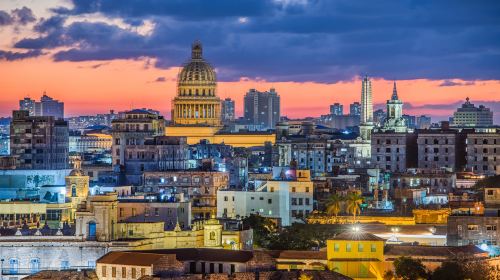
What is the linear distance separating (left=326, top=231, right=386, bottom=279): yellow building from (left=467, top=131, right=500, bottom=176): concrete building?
93.4m

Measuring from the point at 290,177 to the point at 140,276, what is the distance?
1813 inches

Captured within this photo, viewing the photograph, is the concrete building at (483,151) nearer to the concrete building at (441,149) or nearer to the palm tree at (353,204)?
the concrete building at (441,149)

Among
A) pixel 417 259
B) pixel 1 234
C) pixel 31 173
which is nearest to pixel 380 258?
pixel 417 259

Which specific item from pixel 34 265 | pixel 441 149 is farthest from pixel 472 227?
pixel 441 149

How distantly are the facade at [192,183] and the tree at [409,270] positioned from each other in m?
49.2

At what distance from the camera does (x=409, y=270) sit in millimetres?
88938

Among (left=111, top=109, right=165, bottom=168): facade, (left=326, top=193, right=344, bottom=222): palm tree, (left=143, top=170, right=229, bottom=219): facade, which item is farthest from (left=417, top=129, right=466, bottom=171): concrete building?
(left=326, top=193, right=344, bottom=222): palm tree

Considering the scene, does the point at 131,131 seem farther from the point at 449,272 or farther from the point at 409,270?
the point at 449,272

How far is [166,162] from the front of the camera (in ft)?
533

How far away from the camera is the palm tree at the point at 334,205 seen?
12225 cm

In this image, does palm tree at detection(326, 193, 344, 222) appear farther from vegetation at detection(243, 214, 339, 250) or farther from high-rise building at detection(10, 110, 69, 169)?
high-rise building at detection(10, 110, 69, 169)

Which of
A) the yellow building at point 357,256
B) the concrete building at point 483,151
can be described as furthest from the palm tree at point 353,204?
the concrete building at point 483,151

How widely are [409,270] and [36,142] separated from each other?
4307 inches

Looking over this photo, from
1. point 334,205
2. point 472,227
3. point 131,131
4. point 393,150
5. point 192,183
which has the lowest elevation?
point 472,227
